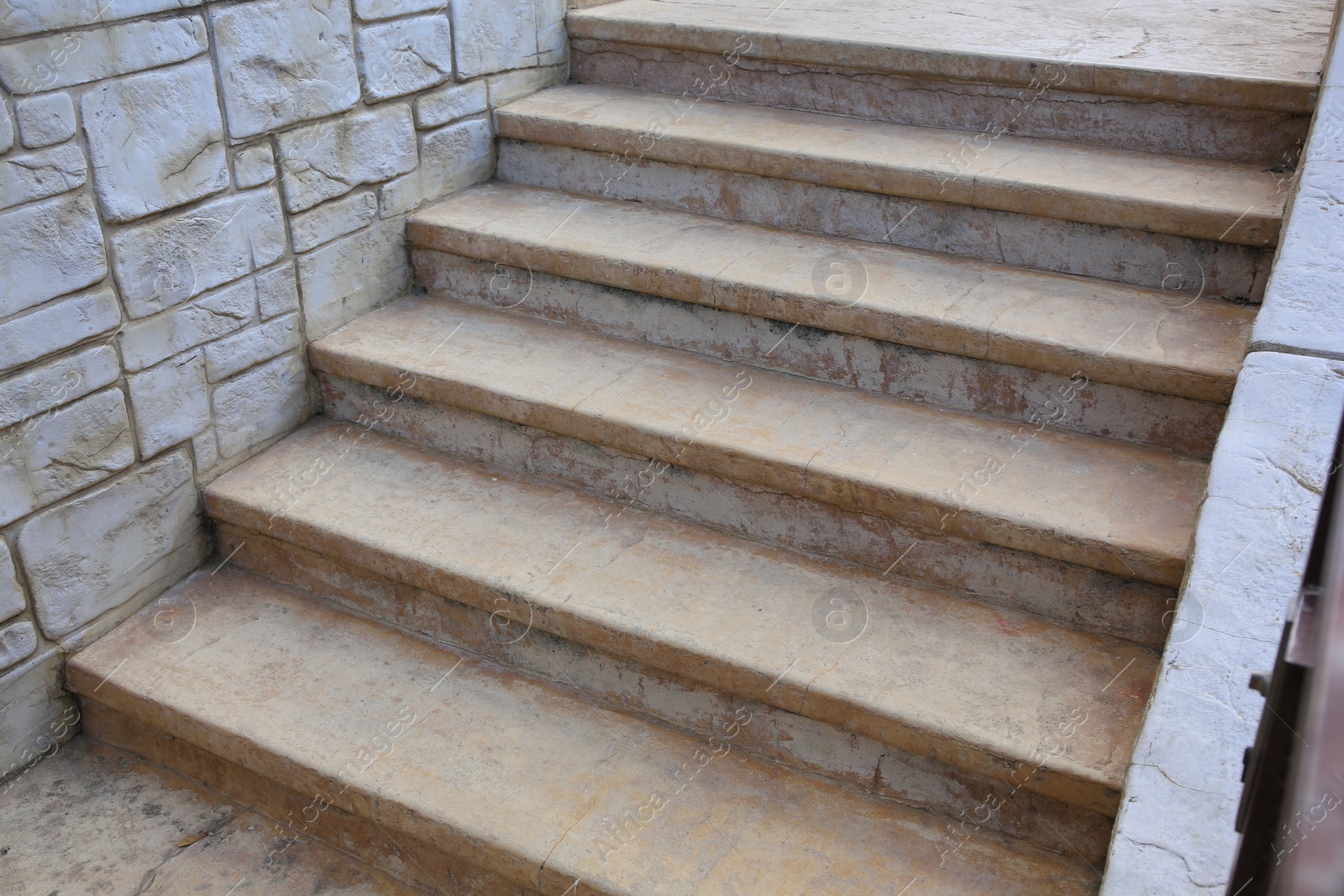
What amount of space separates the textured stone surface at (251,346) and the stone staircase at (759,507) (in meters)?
0.11

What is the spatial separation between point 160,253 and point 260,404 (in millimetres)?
546

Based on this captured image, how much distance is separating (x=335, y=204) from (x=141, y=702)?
57.4 inches

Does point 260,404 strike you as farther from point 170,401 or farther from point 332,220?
point 332,220

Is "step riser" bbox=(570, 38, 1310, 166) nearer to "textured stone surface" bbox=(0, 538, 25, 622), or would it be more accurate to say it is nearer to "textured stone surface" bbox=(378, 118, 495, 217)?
"textured stone surface" bbox=(378, 118, 495, 217)

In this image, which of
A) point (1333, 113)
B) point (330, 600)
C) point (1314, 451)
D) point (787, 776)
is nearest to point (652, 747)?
point (787, 776)

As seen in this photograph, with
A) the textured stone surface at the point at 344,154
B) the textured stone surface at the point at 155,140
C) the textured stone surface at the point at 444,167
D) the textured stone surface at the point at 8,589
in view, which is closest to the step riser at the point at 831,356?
the textured stone surface at the point at 444,167

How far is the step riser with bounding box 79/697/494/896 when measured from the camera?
2275 millimetres

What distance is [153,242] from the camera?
2635 millimetres

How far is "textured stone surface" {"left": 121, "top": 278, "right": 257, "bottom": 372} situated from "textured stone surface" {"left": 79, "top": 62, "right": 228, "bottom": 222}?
26 cm

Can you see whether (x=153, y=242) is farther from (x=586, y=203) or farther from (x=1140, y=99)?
(x=1140, y=99)

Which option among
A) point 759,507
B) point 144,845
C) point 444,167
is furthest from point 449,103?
point 144,845

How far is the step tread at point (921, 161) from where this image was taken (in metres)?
2.77

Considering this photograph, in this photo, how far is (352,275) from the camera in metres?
3.28

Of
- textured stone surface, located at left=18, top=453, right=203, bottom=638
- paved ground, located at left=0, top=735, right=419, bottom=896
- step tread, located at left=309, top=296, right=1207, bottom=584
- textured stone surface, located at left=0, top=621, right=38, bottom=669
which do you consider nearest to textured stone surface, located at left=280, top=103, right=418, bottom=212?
step tread, located at left=309, top=296, right=1207, bottom=584
